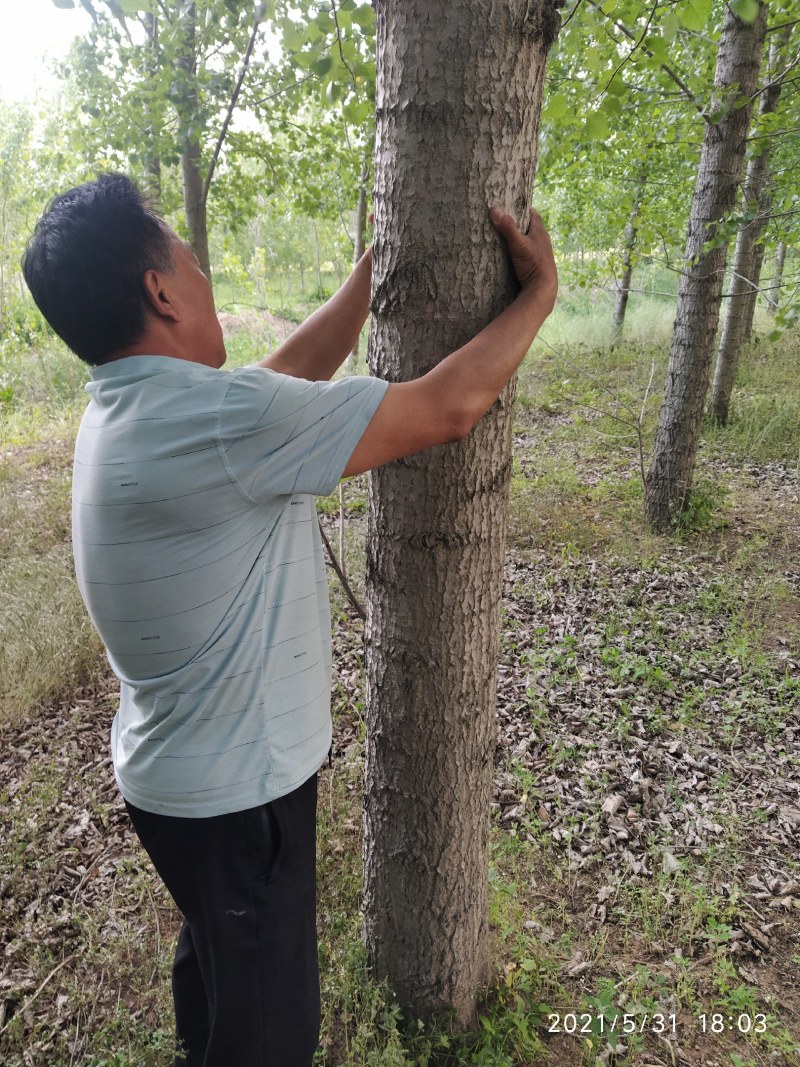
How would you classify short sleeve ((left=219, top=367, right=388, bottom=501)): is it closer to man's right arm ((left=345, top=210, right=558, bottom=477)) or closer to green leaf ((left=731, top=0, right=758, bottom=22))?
man's right arm ((left=345, top=210, right=558, bottom=477))

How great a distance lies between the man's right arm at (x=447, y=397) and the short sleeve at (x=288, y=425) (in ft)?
0.10

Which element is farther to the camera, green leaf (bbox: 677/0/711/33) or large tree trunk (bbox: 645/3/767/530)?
large tree trunk (bbox: 645/3/767/530)

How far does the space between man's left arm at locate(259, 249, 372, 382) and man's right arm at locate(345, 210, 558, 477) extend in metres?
0.58

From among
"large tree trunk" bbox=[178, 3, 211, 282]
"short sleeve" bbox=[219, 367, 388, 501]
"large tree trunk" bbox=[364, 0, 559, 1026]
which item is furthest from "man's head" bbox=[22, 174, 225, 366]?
"large tree trunk" bbox=[178, 3, 211, 282]

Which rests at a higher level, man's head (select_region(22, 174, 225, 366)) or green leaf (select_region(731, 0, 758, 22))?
green leaf (select_region(731, 0, 758, 22))

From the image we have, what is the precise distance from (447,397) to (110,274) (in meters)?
0.69

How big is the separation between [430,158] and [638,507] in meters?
5.15

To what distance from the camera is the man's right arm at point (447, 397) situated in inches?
48.4

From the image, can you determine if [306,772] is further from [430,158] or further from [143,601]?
[430,158]

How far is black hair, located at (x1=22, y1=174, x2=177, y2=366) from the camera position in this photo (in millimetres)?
1232

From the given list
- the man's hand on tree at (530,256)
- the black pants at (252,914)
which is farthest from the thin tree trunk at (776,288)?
the black pants at (252,914)

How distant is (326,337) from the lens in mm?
1828

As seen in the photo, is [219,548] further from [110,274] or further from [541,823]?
[541,823]

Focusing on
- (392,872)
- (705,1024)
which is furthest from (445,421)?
(705,1024)
